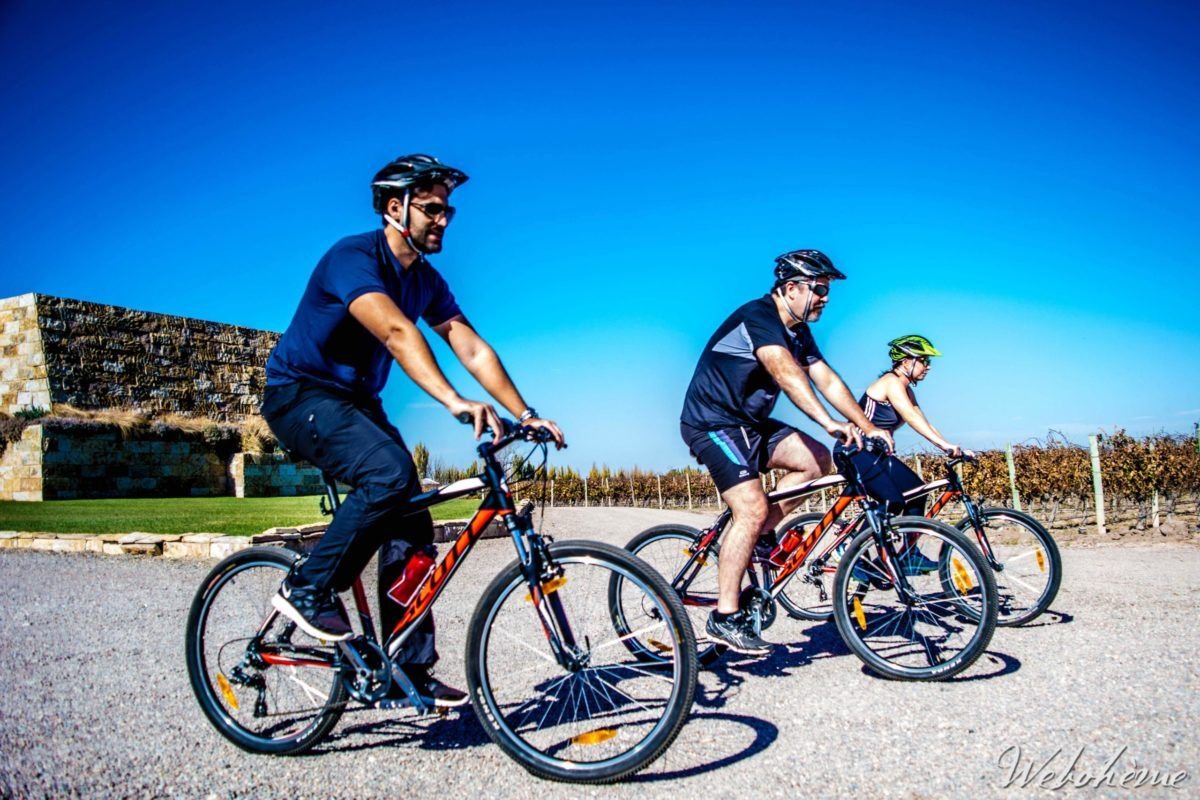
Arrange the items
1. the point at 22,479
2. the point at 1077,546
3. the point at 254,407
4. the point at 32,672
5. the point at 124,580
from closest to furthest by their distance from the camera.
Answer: the point at 32,672 → the point at 124,580 → the point at 1077,546 → the point at 22,479 → the point at 254,407

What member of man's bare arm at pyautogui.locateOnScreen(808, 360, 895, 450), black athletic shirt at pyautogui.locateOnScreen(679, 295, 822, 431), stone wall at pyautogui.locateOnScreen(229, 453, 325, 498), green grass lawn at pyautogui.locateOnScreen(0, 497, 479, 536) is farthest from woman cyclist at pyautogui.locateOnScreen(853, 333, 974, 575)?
stone wall at pyautogui.locateOnScreen(229, 453, 325, 498)

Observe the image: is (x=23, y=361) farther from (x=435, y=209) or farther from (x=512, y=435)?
(x=512, y=435)

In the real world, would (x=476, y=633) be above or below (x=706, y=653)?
above

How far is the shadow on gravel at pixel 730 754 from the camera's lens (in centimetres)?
277

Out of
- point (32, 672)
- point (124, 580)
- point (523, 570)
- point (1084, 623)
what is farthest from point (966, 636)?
point (124, 580)

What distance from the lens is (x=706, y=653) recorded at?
4.31 meters

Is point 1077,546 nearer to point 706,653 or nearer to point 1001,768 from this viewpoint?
point 706,653

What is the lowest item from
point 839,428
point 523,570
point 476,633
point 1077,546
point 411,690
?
point 1077,546

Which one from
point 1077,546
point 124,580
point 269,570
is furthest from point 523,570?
point 1077,546

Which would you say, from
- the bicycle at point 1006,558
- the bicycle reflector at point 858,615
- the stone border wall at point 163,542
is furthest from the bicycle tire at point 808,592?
the stone border wall at point 163,542

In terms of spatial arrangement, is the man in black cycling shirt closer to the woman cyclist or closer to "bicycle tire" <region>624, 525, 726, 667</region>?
"bicycle tire" <region>624, 525, 726, 667</region>

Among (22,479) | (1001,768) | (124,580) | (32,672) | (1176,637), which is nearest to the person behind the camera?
(1001,768)

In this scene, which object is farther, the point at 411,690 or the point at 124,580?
the point at 124,580

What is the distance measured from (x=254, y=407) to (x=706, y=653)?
21287mm
